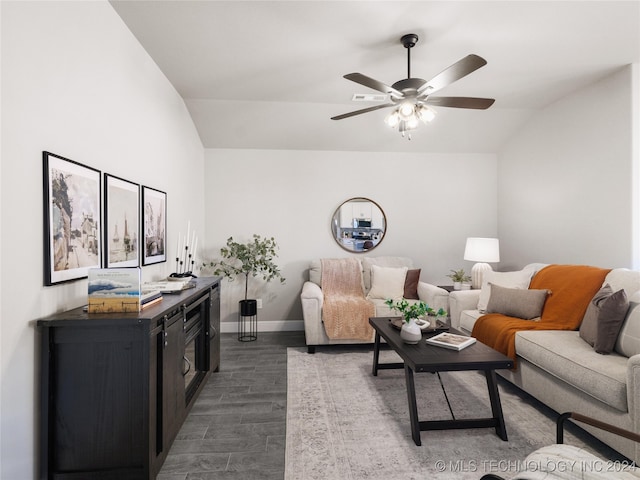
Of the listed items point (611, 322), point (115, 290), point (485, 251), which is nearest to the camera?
point (115, 290)

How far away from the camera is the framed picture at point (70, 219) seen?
1718 mm

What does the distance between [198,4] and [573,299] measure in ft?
11.5

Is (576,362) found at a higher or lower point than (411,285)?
lower

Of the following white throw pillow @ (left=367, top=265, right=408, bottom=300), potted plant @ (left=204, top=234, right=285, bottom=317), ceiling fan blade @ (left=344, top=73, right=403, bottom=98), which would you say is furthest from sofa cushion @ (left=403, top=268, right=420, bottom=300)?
ceiling fan blade @ (left=344, top=73, right=403, bottom=98)

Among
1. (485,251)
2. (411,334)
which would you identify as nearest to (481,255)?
(485,251)

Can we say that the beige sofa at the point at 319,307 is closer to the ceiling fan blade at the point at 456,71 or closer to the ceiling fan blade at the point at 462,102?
the ceiling fan blade at the point at 462,102

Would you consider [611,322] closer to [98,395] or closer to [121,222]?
[98,395]

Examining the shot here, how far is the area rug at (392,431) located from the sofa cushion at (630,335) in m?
0.63

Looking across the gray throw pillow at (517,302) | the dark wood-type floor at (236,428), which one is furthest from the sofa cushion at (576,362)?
the dark wood-type floor at (236,428)

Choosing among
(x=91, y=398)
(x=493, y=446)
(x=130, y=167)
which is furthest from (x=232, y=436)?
(x=130, y=167)

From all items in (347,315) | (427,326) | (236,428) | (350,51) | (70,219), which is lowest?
(236,428)

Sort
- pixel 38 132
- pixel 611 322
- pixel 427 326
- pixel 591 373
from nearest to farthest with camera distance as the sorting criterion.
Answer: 1. pixel 38 132
2. pixel 591 373
3. pixel 611 322
4. pixel 427 326

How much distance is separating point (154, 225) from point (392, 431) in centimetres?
237

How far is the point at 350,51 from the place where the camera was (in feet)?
9.46
